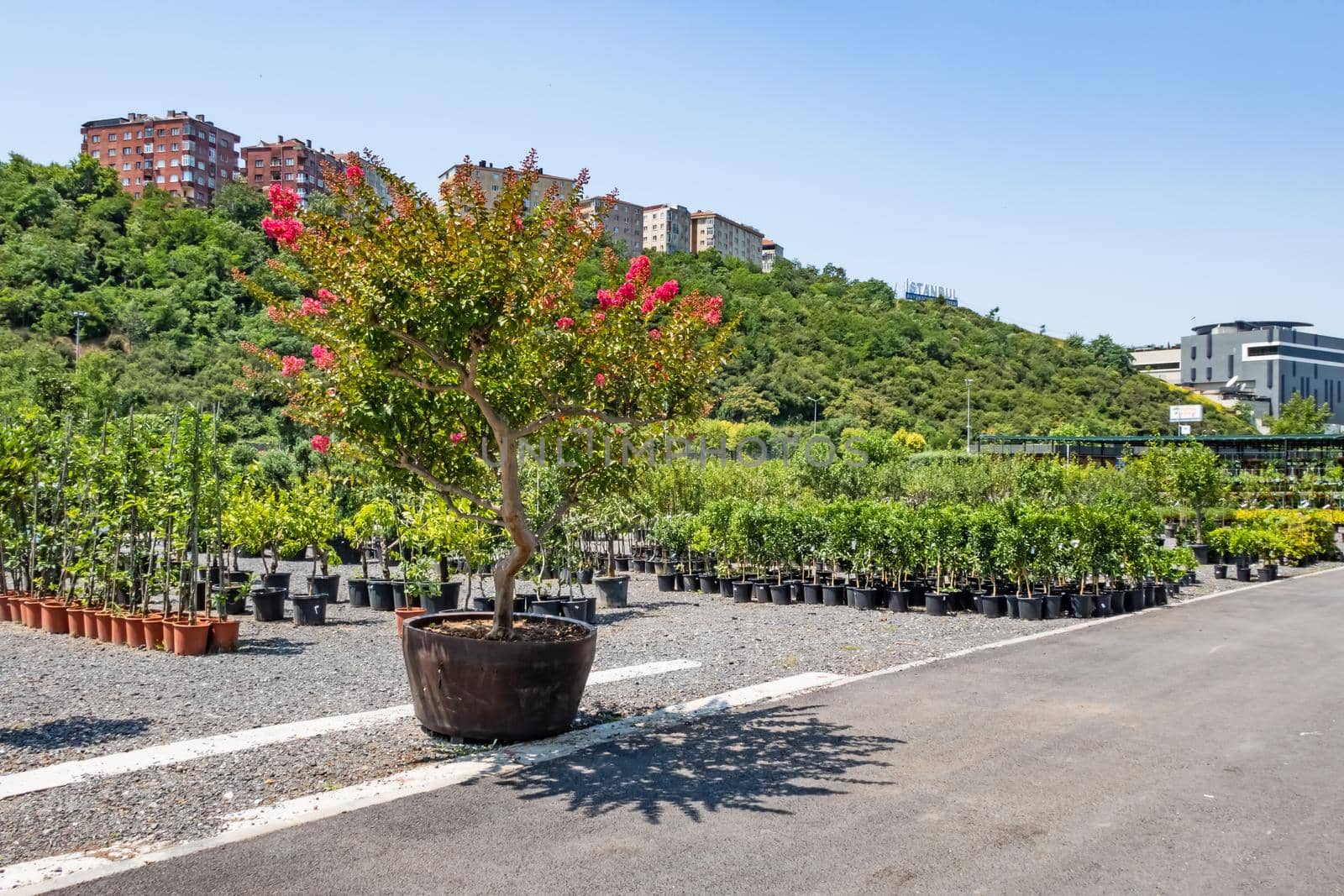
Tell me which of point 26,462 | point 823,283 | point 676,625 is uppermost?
point 823,283

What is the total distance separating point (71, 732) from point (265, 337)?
50.3 metres

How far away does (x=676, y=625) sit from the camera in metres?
12.2

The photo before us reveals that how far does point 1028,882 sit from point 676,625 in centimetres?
835

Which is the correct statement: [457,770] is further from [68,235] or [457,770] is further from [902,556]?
[68,235]

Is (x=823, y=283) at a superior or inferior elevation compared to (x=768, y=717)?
superior

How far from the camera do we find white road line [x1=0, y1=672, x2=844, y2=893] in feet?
13.4

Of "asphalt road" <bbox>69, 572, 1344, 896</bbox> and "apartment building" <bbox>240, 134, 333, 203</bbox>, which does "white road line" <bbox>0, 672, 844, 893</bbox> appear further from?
"apartment building" <bbox>240, 134, 333, 203</bbox>

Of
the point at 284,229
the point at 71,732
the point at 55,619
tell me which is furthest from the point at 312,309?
the point at 55,619

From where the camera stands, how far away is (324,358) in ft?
21.1

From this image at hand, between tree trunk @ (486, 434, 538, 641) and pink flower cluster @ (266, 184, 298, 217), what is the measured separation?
6.61ft

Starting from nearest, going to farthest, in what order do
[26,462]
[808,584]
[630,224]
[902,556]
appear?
[26,462]
[902,556]
[808,584]
[630,224]

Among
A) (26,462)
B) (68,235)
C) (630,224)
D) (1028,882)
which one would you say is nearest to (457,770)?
(1028,882)

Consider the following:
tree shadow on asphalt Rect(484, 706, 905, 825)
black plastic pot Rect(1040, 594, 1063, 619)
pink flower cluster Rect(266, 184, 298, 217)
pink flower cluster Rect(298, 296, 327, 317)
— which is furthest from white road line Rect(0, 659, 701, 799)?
black plastic pot Rect(1040, 594, 1063, 619)

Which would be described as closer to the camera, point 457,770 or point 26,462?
point 457,770
